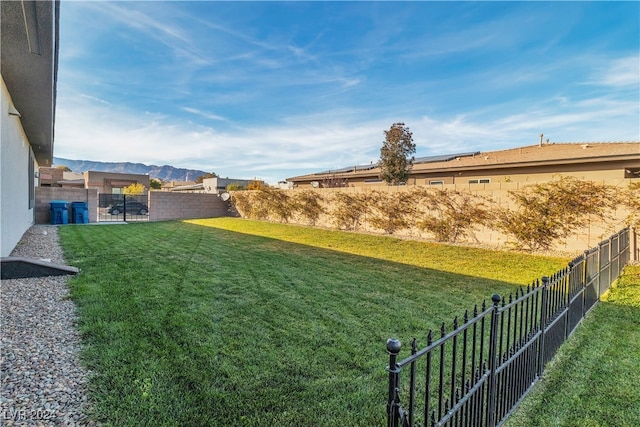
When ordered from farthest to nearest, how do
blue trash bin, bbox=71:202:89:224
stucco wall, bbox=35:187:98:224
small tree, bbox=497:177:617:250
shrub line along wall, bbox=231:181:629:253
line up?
blue trash bin, bbox=71:202:89:224 < stucco wall, bbox=35:187:98:224 < small tree, bbox=497:177:617:250 < shrub line along wall, bbox=231:181:629:253

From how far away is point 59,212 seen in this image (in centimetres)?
1550

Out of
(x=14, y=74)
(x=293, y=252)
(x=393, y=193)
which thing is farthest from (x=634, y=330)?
(x=14, y=74)

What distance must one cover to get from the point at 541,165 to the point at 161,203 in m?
20.8

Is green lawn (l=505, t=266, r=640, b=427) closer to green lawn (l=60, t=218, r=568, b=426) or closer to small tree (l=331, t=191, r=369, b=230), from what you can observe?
green lawn (l=60, t=218, r=568, b=426)

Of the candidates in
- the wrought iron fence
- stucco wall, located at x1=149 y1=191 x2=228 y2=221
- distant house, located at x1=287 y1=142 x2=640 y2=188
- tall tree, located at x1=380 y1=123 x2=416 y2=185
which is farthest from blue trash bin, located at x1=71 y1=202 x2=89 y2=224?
the wrought iron fence

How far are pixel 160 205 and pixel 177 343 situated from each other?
19.3 m

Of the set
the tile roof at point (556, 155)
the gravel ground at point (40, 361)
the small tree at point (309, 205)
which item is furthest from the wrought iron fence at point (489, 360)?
the small tree at point (309, 205)

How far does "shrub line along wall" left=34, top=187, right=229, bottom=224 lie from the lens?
1589 centimetres

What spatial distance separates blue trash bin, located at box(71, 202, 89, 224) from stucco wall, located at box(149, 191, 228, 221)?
12.4 feet

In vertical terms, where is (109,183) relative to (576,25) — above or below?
below

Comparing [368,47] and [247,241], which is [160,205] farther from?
[368,47]

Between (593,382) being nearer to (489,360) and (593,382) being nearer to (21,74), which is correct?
(489,360)

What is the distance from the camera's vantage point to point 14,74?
6574mm

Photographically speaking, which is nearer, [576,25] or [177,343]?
[177,343]
